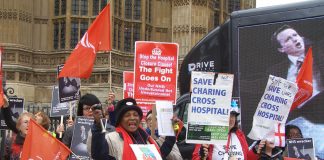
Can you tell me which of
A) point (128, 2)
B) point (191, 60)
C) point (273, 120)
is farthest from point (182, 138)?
point (128, 2)

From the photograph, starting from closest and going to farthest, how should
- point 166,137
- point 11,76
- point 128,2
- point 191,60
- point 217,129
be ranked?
point 166,137 < point 217,129 < point 191,60 < point 11,76 < point 128,2

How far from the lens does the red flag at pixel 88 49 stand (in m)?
8.61

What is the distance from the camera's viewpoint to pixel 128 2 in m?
25.0

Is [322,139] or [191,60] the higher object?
[191,60]

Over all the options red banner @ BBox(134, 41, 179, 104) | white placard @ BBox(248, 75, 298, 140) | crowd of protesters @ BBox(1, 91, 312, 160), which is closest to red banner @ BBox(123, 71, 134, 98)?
red banner @ BBox(134, 41, 179, 104)

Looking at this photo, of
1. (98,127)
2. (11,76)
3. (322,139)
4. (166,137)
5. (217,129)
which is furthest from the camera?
(11,76)

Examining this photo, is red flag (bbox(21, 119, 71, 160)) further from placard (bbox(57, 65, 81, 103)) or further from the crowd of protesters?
placard (bbox(57, 65, 81, 103))

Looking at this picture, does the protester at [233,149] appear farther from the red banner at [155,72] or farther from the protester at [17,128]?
the red banner at [155,72]

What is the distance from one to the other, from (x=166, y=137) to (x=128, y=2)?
20075mm

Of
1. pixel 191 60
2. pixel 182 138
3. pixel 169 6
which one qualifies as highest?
pixel 169 6

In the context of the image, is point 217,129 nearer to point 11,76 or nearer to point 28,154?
point 28,154

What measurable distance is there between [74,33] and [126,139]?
1949cm

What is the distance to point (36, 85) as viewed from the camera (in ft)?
77.4

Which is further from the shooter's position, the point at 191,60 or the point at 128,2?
the point at 128,2
